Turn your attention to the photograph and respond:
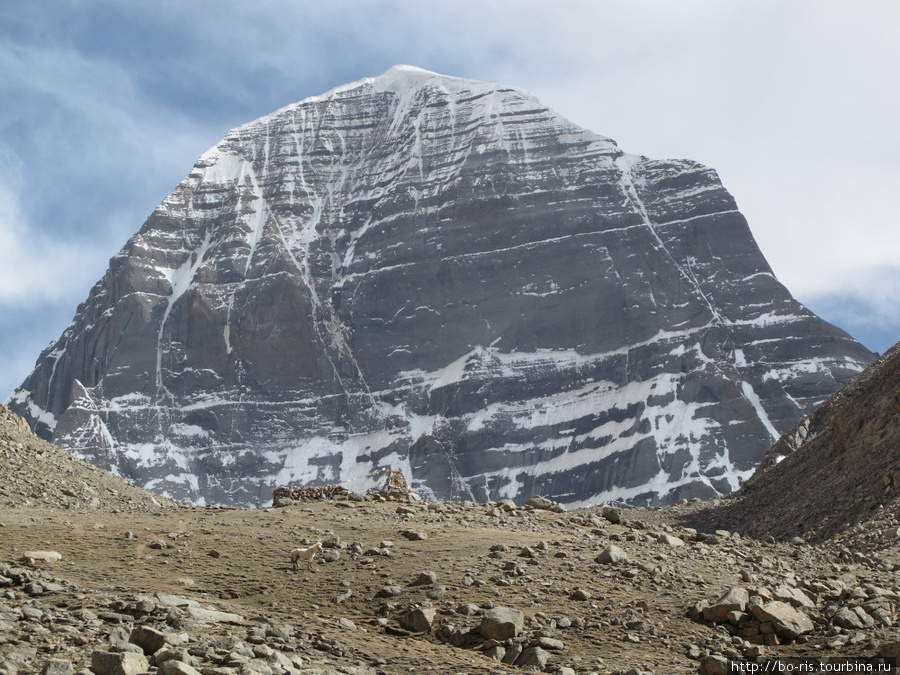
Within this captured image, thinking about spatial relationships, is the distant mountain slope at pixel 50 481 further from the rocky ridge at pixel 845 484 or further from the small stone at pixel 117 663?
the rocky ridge at pixel 845 484

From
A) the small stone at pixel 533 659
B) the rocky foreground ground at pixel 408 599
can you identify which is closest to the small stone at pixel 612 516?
the rocky foreground ground at pixel 408 599

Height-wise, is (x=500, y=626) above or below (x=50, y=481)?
below

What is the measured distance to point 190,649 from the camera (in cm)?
2083

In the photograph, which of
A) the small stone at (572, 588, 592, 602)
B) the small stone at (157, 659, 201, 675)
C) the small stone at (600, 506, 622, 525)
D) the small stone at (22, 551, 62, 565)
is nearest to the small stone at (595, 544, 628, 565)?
the small stone at (572, 588, 592, 602)

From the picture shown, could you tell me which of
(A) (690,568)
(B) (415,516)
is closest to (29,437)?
(B) (415,516)

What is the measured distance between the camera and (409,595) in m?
27.3

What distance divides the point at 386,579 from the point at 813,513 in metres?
35.4

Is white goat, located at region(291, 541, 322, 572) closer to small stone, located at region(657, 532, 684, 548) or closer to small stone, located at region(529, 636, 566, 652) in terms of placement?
small stone, located at region(529, 636, 566, 652)

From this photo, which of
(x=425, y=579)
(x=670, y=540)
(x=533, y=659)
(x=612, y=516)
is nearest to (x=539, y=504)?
(x=612, y=516)

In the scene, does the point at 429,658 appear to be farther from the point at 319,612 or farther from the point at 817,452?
the point at 817,452

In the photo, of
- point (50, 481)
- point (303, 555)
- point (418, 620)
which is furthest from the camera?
point (50, 481)

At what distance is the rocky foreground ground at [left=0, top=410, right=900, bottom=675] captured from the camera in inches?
878

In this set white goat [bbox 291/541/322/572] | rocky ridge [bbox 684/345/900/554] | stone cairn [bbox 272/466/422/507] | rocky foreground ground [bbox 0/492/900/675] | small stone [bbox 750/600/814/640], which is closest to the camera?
rocky foreground ground [bbox 0/492/900/675]

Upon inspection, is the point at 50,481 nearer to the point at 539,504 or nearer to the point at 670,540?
the point at 539,504
